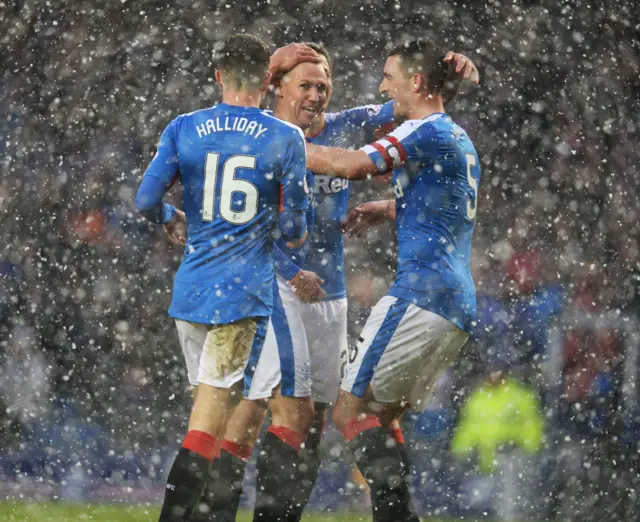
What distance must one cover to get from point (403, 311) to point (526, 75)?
0.88m

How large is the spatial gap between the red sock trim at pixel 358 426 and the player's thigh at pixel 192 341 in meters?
0.43

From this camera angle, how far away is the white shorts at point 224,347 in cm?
240

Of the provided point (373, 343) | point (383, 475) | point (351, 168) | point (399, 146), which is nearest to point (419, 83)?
point (399, 146)

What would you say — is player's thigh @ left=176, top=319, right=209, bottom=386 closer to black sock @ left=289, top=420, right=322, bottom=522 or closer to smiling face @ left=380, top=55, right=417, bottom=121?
black sock @ left=289, top=420, right=322, bottom=522

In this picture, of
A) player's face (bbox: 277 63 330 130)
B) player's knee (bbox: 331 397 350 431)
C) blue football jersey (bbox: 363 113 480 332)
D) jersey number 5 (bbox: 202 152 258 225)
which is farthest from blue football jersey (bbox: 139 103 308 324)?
player's face (bbox: 277 63 330 130)

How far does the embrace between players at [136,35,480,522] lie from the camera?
238 centimetres

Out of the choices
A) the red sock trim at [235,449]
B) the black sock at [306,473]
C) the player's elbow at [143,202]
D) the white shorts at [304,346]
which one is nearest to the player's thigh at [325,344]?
the white shorts at [304,346]

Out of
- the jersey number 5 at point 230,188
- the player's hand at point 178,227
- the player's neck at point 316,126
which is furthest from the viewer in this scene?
the player's neck at point 316,126

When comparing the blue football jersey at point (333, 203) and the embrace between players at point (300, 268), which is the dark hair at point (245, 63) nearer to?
the embrace between players at point (300, 268)

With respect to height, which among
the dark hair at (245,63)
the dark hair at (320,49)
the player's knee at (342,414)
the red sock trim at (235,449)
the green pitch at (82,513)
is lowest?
the green pitch at (82,513)

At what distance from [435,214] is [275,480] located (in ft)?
2.90

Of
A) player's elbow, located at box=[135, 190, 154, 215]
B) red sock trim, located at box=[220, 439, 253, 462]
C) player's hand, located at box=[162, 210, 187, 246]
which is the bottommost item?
red sock trim, located at box=[220, 439, 253, 462]

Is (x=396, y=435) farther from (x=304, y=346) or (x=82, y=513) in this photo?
(x=82, y=513)

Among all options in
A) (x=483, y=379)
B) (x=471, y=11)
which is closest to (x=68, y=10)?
(x=471, y=11)
